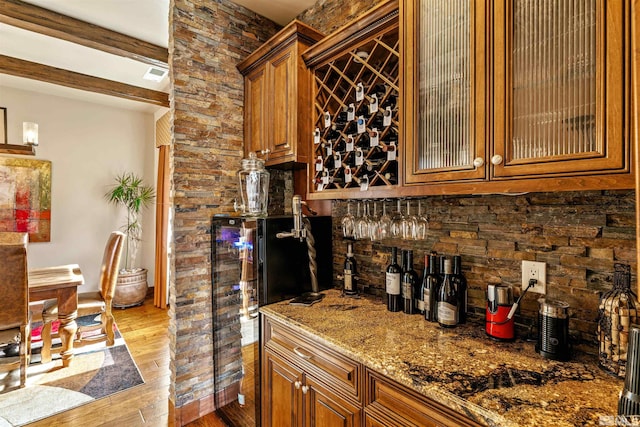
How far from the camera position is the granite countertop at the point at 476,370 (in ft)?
2.69

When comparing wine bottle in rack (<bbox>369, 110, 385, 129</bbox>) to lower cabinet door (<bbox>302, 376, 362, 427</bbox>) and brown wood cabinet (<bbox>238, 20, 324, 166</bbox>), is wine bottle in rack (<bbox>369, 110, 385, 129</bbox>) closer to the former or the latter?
brown wood cabinet (<bbox>238, 20, 324, 166</bbox>)

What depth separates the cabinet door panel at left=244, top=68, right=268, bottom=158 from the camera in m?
2.20

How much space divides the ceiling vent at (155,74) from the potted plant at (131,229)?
5.50 feet

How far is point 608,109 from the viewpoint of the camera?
0.86 m

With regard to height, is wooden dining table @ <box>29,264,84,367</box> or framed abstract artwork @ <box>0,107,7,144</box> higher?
framed abstract artwork @ <box>0,107,7,144</box>

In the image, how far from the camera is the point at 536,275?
4.14 feet

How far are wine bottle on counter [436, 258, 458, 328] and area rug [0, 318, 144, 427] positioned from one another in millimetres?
2575

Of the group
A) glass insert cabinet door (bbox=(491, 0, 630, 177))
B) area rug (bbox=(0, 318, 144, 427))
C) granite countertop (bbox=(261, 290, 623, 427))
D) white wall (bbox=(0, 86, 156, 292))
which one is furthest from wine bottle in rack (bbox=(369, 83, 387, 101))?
white wall (bbox=(0, 86, 156, 292))

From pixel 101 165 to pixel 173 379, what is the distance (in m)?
3.93

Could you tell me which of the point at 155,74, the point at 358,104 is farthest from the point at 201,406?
the point at 155,74

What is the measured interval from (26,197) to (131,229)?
1312mm

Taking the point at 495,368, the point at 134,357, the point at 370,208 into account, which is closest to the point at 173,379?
the point at 134,357

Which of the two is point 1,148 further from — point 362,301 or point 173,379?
point 362,301

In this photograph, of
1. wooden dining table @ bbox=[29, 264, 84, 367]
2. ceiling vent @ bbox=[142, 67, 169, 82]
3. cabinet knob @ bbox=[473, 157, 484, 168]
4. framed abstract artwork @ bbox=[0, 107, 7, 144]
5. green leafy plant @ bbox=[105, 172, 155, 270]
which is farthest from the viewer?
green leafy plant @ bbox=[105, 172, 155, 270]
